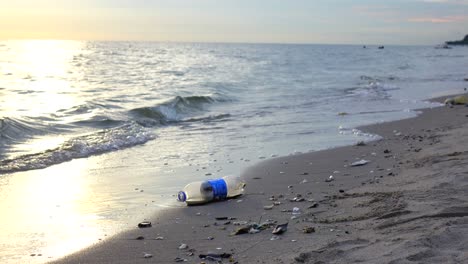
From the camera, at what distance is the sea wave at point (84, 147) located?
831 cm

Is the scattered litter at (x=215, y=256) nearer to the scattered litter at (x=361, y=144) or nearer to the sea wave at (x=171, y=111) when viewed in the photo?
the scattered litter at (x=361, y=144)

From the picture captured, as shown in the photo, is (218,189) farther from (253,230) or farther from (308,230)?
(308,230)

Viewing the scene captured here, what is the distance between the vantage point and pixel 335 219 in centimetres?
475

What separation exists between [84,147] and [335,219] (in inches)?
247

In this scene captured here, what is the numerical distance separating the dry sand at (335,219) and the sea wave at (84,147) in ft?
11.4

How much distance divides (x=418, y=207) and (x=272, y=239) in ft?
4.28

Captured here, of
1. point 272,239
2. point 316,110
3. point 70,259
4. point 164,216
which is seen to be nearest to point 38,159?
point 164,216

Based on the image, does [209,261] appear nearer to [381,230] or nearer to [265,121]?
[381,230]

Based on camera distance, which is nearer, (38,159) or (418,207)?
(418,207)

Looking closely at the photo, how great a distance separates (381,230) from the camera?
162 inches

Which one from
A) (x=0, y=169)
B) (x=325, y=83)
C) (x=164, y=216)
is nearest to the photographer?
(x=164, y=216)

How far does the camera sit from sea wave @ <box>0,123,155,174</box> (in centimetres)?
831

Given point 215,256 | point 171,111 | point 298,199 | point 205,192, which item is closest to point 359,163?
point 298,199

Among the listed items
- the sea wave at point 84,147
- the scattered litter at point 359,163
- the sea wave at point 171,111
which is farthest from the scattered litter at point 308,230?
the sea wave at point 171,111
